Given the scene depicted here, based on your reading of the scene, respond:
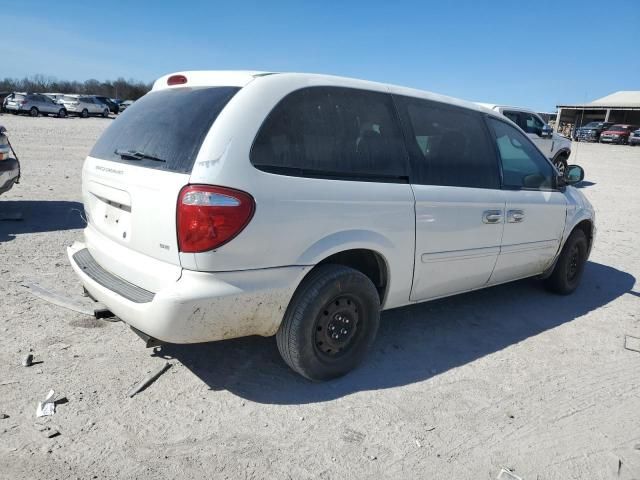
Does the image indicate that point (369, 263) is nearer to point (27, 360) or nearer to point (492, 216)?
point (492, 216)

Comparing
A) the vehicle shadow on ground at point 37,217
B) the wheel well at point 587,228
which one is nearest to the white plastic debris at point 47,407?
the vehicle shadow on ground at point 37,217

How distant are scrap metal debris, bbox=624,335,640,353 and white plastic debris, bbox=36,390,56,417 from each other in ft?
13.7

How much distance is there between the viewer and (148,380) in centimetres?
301

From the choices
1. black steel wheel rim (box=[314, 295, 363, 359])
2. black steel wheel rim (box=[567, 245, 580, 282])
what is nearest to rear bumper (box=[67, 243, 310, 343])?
black steel wheel rim (box=[314, 295, 363, 359])

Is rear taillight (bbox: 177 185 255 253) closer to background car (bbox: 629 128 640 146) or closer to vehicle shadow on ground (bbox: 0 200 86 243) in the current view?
vehicle shadow on ground (bbox: 0 200 86 243)

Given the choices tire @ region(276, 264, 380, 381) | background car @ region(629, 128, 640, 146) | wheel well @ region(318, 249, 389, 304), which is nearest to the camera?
tire @ region(276, 264, 380, 381)

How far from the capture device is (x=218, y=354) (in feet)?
11.2

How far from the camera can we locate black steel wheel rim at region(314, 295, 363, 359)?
304cm

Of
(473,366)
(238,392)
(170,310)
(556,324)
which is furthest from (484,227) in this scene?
(170,310)

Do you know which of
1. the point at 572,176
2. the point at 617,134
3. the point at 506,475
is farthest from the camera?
the point at 617,134

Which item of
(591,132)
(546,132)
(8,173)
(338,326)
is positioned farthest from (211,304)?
(591,132)

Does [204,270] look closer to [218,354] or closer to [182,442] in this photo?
[182,442]

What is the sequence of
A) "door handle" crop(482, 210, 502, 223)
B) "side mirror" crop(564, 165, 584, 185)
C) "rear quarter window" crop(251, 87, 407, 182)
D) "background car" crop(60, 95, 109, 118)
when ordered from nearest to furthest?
1. "rear quarter window" crop(251, 87, 407, 182)
2. "door handle" crop(482, 210, 502, 223)
3. "side mirror" crop(564, 165, 584, 185)
4. "background car" crop(60, 95, 109, 118)

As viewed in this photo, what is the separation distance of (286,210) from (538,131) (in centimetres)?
1262
